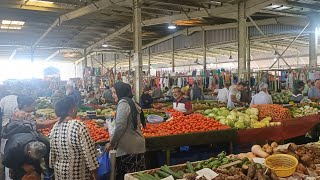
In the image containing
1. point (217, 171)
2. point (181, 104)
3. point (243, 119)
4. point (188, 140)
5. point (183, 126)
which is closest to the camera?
point (217, 171)

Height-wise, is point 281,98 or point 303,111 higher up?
point 281,98

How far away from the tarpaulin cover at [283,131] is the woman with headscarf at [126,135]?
2.46 meters

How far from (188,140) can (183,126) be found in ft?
1.25

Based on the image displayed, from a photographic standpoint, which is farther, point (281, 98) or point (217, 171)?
point (281, 98)

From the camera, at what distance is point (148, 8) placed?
11.5 metres

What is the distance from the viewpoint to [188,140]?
563 cm

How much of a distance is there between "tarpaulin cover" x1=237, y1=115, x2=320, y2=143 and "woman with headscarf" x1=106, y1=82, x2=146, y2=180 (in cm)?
246

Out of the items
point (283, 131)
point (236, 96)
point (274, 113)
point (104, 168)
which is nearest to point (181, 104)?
point (274, 113)

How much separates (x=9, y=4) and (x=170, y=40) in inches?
416

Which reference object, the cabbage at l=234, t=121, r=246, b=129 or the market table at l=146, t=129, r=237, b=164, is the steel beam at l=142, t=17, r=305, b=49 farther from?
the market table at l=146, t=129, r=237, b=164

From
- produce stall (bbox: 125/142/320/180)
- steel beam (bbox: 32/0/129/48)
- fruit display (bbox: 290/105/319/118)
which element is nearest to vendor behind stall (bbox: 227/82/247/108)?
fruit display (bbox: 290/105/319/118)

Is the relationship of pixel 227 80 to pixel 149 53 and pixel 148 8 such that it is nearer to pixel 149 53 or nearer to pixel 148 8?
pixel 148 8

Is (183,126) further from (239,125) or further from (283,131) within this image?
(283,131)

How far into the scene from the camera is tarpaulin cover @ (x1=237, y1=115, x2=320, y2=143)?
248 inches
